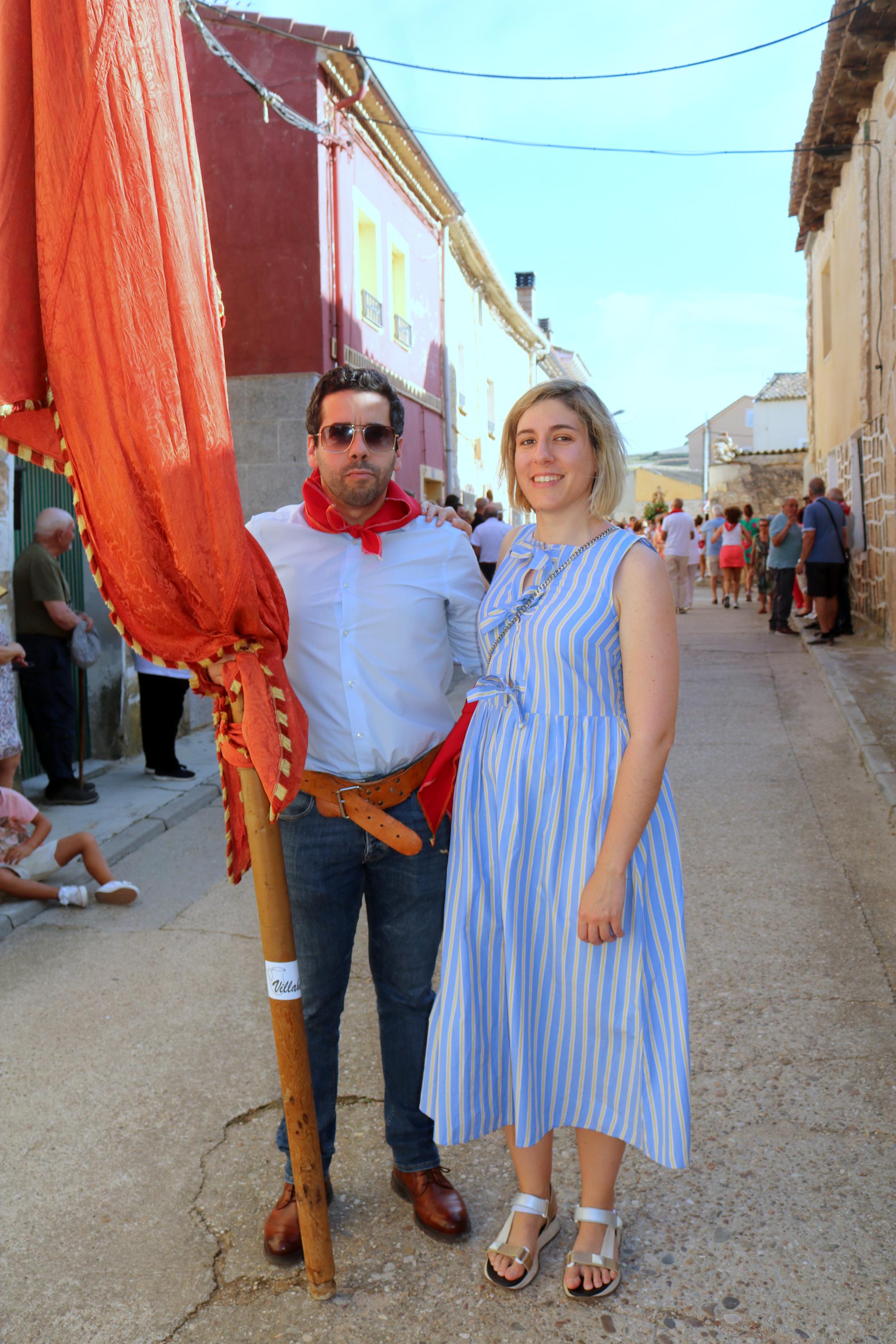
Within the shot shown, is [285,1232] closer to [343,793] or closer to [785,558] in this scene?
[343,793]

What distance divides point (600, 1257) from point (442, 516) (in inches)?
67.9

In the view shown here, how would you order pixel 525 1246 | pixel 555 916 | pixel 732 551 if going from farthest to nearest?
pixel 732 551 < pixel 525 1246 < pixel 555 916

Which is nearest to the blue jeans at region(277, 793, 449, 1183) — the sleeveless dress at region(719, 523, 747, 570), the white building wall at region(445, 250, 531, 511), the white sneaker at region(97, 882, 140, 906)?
the white sneaker at region(97, 882, 140, 906)

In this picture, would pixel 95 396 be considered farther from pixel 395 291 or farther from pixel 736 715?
pixel 395 291

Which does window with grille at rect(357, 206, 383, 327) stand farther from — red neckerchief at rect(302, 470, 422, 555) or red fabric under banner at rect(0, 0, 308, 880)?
red fabric under banner at rect(0, 0, 308, 880)

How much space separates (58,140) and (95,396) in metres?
0.44

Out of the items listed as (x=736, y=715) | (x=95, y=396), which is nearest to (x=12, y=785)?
(x=95, y=396)

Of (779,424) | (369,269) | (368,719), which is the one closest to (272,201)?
(369,269)

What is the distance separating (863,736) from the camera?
7137mm

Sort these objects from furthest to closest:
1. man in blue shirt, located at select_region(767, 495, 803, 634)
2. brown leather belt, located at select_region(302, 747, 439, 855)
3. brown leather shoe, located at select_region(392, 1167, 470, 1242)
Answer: man in blue shirt, located at select_region(767, 495, 803, 634) < brown leather shoe, located at select_region(392, 1167, 470, 1242) < brown leather belt, located at select_region(302, 747, 439, 855)

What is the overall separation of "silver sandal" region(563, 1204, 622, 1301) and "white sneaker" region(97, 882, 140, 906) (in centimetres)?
310

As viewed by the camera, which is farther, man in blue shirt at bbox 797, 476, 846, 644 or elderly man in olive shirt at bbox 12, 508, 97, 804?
man in blue shirt at bbox 797, 476, 846, 644

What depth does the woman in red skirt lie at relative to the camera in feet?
59.2

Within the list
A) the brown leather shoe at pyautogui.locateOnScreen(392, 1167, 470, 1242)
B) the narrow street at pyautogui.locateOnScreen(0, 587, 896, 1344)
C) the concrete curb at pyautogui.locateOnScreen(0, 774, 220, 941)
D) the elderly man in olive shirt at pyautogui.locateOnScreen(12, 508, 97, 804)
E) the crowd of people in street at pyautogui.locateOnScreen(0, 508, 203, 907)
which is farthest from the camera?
the elderly man in olive shirt at pyautogui.locateOnScreen(12, 508, 97, 804)
